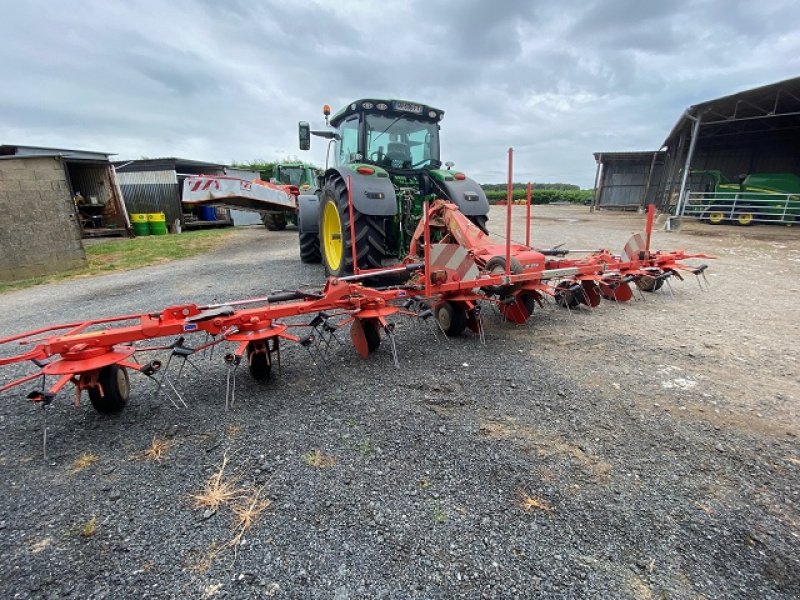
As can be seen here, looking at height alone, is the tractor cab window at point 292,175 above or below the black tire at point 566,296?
above

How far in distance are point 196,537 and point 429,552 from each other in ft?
2.89

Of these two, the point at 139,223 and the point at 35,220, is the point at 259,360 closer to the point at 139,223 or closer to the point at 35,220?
the point at 35,220

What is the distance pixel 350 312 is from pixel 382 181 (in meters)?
2.16

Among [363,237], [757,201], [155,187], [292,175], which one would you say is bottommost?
[363,237]

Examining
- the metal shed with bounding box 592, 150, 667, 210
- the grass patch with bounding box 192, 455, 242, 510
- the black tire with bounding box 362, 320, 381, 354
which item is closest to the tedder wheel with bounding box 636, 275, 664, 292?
the black tire with bounding box 362, 320, 381, 354

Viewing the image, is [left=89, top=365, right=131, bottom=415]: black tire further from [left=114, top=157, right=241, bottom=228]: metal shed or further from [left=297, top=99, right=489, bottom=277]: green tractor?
[left=114, top=157, right=241, bottom=228]: metal shed

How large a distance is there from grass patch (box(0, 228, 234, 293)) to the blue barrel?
3418mm

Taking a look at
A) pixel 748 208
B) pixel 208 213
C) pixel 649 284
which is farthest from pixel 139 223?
pixel 748 208

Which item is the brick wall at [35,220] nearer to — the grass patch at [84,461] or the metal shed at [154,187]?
the metal shed at [154,187]

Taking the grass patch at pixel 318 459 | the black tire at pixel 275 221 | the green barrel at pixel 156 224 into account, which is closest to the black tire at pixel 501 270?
the grass patch at pixel 318 459

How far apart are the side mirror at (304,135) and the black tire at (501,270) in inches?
157

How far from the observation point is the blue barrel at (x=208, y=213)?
15.6 m

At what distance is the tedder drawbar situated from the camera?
2.15 meters

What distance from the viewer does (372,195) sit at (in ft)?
14.0
